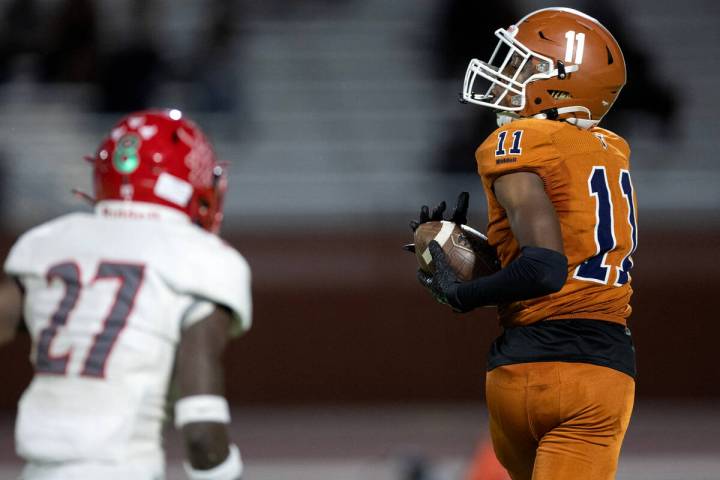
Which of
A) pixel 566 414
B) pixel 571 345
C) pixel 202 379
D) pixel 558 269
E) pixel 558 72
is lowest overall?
pixel 566 414

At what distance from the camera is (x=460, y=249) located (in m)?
3.31

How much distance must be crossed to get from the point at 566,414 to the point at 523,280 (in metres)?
0.34

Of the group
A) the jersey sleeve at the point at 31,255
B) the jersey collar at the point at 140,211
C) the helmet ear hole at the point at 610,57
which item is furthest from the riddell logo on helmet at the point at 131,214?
the helmet ear hole at the point at 610,57

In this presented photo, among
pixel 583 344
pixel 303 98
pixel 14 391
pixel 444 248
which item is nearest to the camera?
pixel 583 344

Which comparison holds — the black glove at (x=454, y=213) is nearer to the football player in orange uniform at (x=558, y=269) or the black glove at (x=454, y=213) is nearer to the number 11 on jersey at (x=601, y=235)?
the football player in orange uniform at (x=558, y=269)

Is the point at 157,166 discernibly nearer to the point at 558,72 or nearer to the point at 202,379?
the point at 202,379

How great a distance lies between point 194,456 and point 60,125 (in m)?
6.99

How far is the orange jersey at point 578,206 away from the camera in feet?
9.97

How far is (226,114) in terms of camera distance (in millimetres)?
9156

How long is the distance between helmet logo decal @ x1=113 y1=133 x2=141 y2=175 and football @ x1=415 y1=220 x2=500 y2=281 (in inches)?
36.7

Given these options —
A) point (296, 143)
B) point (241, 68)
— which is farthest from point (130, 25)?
point (296, 143)

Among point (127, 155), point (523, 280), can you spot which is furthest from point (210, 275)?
point (523, 280)

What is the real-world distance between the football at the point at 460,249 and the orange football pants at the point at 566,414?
1.02 feet

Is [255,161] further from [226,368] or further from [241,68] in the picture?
[226,368]
